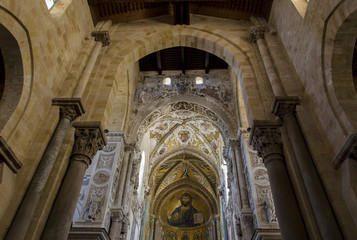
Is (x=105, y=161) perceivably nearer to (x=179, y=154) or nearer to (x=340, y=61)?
(x=340, y=61)

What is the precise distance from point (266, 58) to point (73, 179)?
5.38m

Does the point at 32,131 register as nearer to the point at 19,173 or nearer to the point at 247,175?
the point at 19,173

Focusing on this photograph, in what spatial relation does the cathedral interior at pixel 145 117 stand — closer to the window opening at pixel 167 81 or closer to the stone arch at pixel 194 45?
the stone arch at pixel 194 45

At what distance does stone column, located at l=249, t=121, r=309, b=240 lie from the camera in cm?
442

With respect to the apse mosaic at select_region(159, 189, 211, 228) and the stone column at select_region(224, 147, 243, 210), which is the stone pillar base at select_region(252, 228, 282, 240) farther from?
the apse mosaic at select_region(159, 189, 211, 228)

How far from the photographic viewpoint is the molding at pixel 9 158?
418 cm

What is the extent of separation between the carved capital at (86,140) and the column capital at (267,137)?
3.34 metres

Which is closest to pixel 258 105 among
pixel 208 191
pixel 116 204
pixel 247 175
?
pixel 247 175

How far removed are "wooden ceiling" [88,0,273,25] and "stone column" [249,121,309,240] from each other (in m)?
4.44

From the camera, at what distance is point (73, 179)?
5.06 metres

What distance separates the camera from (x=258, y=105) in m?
6.33

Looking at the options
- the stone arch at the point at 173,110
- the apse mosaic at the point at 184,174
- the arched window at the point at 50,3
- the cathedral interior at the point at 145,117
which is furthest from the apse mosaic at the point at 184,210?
the arched window at the point at 50,3

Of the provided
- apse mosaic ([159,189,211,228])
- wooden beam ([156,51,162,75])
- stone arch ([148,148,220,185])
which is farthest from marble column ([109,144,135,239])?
apse mosaic ([159,189,211,228])

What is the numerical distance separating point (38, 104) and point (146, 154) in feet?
34.8
